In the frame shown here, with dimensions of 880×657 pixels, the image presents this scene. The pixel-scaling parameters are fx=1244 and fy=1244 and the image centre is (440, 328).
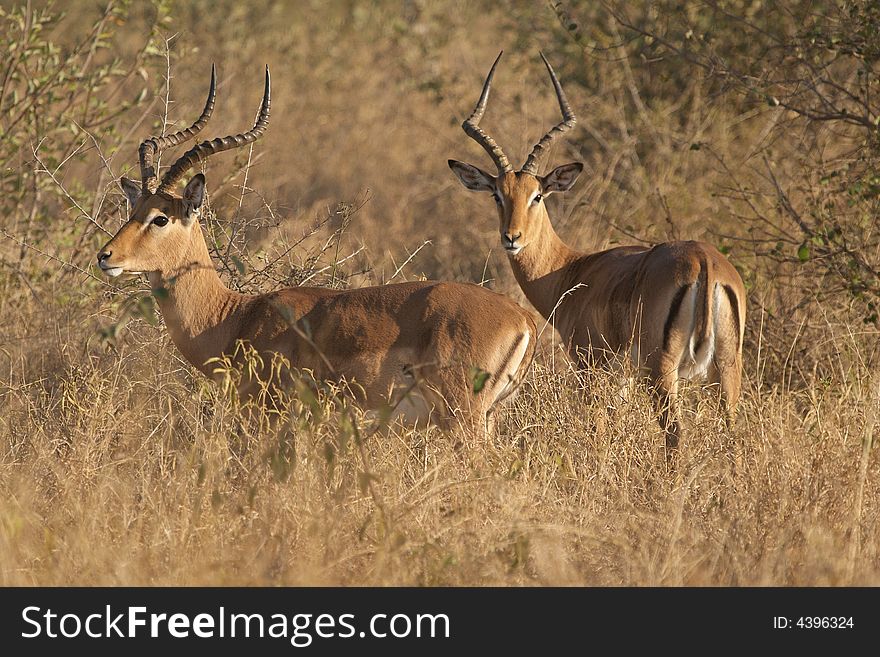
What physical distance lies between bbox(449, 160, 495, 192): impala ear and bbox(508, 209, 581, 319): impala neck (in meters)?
A: 0.40

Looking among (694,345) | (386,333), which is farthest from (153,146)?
(694,345)

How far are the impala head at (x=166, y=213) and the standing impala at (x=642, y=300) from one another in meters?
1.74

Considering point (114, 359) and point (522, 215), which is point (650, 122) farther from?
point (114, 359)

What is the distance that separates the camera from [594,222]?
Answer: 389 inches

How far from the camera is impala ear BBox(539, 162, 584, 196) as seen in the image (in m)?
7.37

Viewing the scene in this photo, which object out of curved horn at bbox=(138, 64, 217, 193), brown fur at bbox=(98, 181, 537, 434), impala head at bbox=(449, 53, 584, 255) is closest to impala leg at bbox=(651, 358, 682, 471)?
brown fur at bbox=(98, 181, 537, 434)

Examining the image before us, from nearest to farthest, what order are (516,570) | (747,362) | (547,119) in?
(516,570), (747,362), (547,119)

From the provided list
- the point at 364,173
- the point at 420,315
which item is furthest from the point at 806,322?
the point at 364,173

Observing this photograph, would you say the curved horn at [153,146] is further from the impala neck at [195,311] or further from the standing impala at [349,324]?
the impala neck at [195,311]

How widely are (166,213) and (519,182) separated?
2232 mm

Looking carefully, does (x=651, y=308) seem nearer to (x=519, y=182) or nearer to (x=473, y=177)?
(x=519, y=182)

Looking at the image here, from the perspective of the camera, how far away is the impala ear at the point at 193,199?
5715mm

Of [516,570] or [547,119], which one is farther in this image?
[547,119]

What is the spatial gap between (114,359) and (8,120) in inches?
96.9
